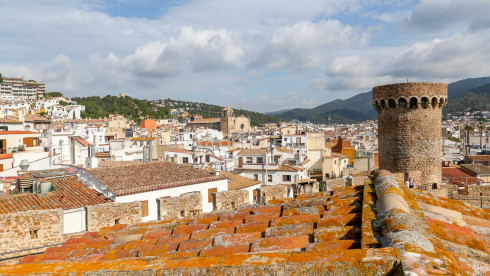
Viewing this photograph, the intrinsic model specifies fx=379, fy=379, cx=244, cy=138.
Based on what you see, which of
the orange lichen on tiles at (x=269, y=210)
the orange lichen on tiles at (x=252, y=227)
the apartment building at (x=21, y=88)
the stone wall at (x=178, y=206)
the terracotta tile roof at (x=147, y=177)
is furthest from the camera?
the apartment building at (x=21, y=88)

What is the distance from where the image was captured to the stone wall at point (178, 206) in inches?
373

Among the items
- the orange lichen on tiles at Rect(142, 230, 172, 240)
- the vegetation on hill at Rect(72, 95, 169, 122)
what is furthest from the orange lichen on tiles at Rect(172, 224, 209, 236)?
the vegetation on hill at Rect(72, 95, 169, 122)

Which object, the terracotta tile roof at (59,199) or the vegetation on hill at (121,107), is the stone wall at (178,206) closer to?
the terracotta tile roof at (59,199)

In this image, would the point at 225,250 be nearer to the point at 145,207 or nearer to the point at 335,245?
the point at 335,245

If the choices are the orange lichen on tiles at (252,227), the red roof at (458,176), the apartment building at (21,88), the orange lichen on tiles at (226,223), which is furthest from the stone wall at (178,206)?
the apartment building at (21,88)

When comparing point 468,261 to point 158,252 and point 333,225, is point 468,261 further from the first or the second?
point 158,252

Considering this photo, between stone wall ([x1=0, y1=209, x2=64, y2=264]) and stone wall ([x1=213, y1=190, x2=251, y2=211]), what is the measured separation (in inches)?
143

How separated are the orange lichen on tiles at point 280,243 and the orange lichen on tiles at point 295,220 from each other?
735 millimetres

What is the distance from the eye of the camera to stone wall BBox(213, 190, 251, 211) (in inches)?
381

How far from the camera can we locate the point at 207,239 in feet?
15.1

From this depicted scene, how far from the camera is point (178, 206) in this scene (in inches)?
378

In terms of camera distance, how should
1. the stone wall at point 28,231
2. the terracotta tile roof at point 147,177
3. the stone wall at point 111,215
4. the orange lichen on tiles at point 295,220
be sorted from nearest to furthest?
1. the orange lichen on tiles at point 295,220
2. the stone wall at point 28,231
3. the stone wall at point 111,215
4. the terracotta tile roof at point 147,177

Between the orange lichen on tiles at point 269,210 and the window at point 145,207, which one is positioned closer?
the orange lichen on tiles at point 269,210

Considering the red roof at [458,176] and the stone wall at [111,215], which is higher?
the stone wall at [111,215]
